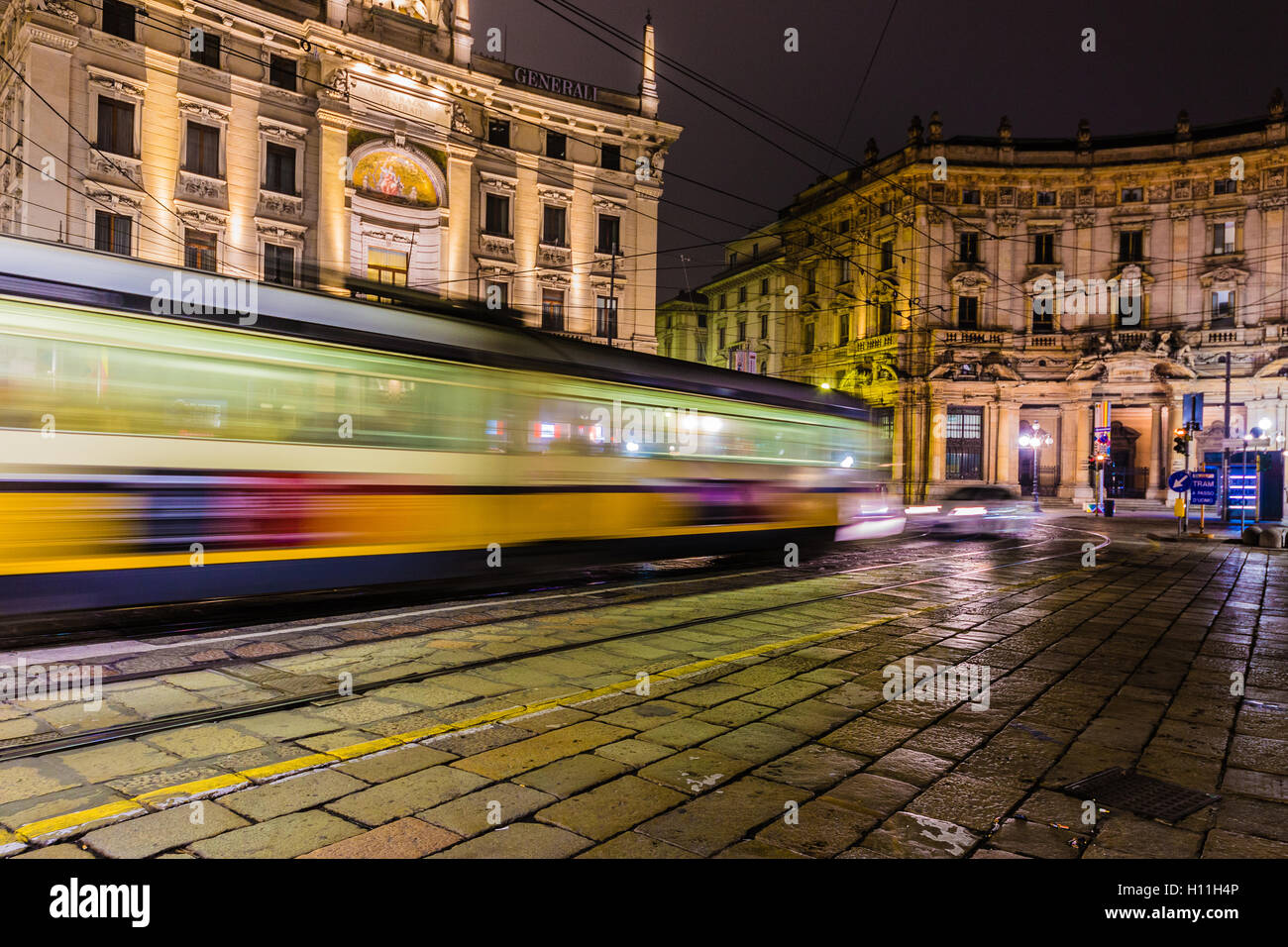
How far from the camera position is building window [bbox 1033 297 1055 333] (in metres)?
41.2

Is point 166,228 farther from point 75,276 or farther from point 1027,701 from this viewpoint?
point 1027,701

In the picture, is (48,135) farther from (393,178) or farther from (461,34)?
(461,34)

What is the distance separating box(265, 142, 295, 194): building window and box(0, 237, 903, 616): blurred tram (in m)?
19.7

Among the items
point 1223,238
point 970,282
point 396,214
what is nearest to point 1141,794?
point 396,214

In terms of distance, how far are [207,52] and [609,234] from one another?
14.5 meters

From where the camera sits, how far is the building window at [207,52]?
24.1 metres

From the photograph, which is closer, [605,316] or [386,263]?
[386,263]

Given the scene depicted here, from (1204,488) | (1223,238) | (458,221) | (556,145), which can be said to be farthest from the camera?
(1223,238)

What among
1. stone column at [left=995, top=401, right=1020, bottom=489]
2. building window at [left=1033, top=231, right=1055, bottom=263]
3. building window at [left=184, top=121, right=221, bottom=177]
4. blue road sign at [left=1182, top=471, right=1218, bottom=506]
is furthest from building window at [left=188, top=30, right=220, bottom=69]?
building window at [left=1033, top=231, right=1055, bottom=263]

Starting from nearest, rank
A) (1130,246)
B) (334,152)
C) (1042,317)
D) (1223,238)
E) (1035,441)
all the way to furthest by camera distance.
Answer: (334,152) → (1035,441) → (1223,238) → (1130,246) → (1042,317)

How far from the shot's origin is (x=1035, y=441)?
124 feet

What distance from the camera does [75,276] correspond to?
6.65 metres

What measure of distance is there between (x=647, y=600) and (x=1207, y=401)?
39.8 meters
